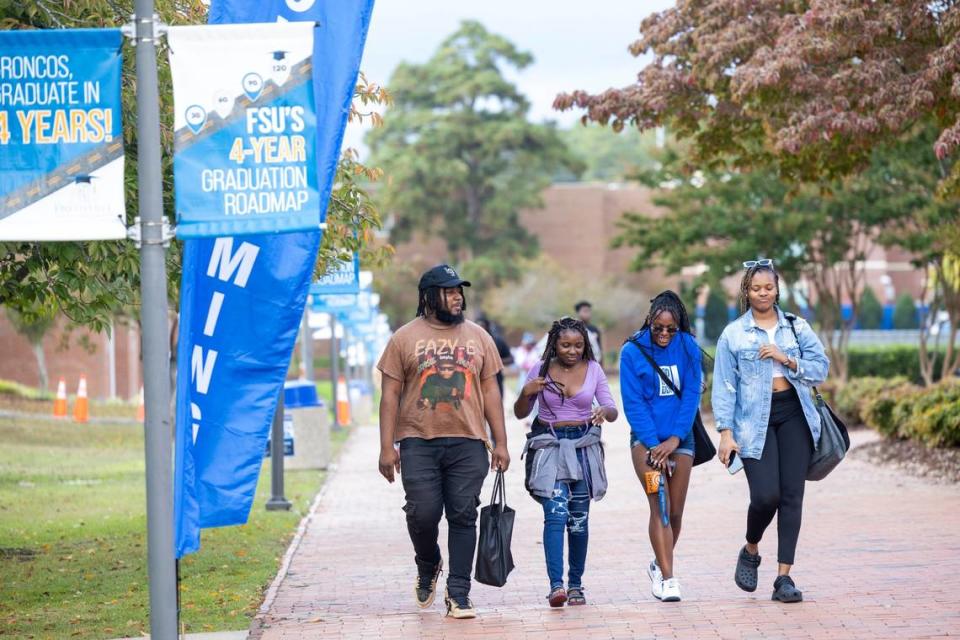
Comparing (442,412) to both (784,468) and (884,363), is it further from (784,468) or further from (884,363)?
(884,363)

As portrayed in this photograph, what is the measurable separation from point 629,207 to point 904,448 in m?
62.4

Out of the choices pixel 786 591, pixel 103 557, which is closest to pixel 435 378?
pixel 786 591

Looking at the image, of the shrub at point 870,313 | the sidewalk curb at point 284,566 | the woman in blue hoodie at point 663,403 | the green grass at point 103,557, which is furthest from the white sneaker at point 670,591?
the shrub at point 870,313

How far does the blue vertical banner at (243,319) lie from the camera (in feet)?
20.1

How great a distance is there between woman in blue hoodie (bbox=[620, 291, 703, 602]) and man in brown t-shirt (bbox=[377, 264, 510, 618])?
83 cm

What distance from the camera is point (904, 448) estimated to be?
18.0 metres

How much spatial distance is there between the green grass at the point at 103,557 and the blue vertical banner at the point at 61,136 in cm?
325

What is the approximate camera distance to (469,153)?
250 ft

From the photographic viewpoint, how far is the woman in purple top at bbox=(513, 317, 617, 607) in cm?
847

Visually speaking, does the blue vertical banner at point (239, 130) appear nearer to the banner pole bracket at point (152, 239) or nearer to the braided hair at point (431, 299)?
the banner pole bracket at point (152, 239)

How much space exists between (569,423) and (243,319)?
2865 mm

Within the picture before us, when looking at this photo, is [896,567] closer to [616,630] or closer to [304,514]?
[616,630]

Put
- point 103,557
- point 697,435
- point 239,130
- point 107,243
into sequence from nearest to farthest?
point 239,130
point 107,243
point 697,435
point 103,557

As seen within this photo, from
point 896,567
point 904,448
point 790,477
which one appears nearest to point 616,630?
point 790,477
